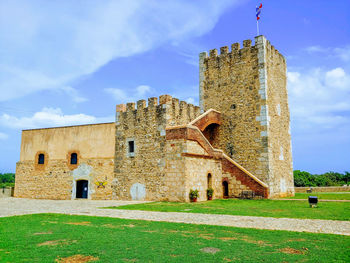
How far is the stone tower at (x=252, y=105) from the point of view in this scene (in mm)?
19609

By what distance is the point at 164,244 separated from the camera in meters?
6.21

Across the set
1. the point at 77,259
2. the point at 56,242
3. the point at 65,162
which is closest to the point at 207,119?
the point at 65,162

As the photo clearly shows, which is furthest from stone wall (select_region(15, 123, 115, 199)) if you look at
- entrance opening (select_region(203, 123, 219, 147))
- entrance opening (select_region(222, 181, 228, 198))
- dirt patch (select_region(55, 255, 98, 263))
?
dirt patch (select_region(55, 255, 98, 263))

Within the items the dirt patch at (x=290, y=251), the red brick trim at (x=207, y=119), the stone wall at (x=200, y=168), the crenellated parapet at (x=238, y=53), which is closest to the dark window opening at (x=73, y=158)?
the stone wall at (x=200, y=168)

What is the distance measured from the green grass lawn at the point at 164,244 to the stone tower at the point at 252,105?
12.1m

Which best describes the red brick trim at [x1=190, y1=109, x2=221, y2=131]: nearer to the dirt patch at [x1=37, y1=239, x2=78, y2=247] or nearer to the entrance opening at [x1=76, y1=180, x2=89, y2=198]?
the entrance opening at [x1=76, y1=180, x2=89, y2=198]

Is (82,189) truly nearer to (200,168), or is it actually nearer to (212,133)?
(200,168)

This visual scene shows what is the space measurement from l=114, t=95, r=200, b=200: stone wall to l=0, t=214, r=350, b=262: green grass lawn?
9.19m

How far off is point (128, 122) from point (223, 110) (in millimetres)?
6844

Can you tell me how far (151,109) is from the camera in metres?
19.0

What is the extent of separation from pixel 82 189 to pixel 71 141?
3.53 metres

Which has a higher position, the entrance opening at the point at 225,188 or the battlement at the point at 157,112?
the battlement at the point at 157,112

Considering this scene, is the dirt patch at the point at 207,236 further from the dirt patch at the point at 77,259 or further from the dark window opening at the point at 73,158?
the dark window opening at the point at 73,158

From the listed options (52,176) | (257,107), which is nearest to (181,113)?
(257,107)
